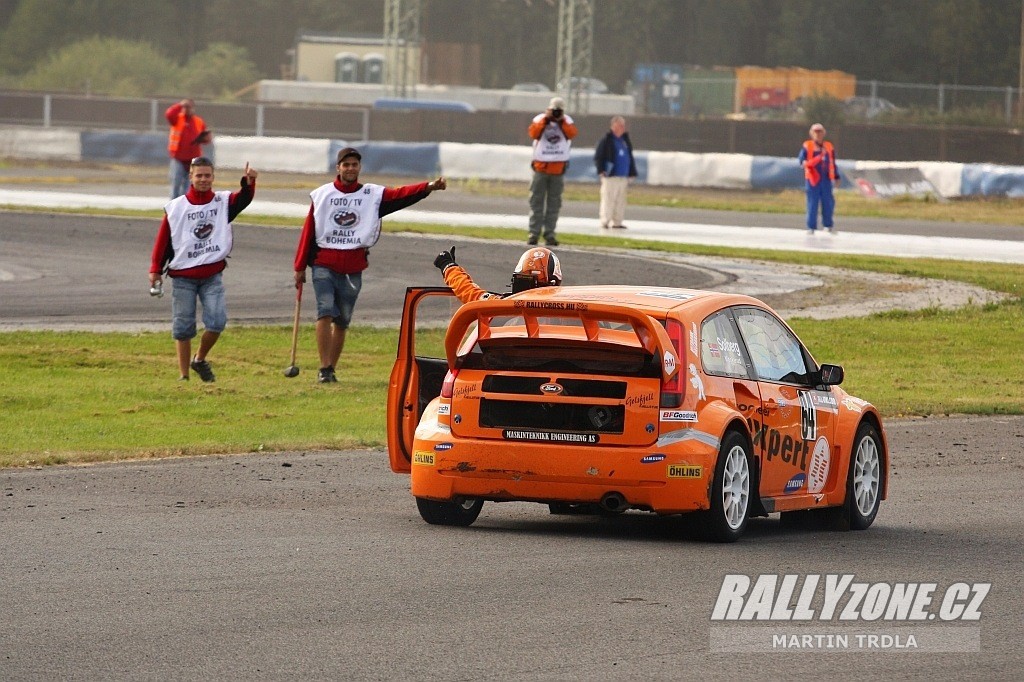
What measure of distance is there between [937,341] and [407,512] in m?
11.0

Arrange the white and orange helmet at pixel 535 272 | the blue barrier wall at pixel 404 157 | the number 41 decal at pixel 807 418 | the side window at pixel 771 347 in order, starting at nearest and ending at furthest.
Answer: the side window at pixel 771 347, the number 41 decal at pixel 807 418, the white and orange helmet at pixel 535 272, the blue barrier wall at pixel 404 157

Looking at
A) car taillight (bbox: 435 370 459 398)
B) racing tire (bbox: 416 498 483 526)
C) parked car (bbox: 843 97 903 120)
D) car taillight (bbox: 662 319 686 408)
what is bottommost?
racing tire (bbox: 416 498 483 526)

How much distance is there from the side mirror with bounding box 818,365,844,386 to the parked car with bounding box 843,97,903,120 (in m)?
52.3

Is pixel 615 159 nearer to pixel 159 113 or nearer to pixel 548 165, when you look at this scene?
pixel 548 165

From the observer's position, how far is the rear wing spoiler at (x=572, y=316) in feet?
27.2

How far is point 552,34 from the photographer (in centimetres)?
9169

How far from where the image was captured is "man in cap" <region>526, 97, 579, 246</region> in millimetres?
25625

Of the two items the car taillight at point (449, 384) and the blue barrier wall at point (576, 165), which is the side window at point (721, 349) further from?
the blue barrier wall at point (576, 165)

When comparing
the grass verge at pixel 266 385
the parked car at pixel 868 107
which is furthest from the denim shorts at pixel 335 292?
the parked car at pixel 868 107

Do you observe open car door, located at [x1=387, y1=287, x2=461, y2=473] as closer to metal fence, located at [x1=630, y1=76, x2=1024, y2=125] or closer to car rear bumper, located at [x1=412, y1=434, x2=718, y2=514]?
car rear bumper, located at [x1=412, y1=434, x2=718, y2=514]

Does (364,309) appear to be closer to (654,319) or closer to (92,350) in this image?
(92,350)

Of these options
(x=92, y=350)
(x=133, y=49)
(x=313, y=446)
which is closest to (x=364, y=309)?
(x=92, y=350)

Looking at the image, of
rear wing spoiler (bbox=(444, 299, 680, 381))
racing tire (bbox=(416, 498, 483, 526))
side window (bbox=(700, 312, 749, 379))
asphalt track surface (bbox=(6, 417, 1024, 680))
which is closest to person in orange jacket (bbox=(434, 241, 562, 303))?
rear wing spoiler (bbox=(444, 299, 680, 381))

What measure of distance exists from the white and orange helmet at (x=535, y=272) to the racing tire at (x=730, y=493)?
1.55 m
